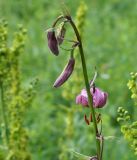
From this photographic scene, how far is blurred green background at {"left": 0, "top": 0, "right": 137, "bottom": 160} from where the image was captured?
4.12m

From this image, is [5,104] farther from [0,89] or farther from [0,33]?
[0,33]

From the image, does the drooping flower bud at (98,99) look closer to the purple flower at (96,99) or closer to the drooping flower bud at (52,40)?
the purple flower at (96,99)

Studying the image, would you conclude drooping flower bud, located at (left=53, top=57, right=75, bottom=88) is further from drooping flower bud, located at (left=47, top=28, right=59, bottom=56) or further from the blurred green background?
the blurred green background

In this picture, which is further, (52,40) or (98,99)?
(98,99)

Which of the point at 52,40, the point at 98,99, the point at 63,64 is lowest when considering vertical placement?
the point at 98,99

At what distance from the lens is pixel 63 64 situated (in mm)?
5484

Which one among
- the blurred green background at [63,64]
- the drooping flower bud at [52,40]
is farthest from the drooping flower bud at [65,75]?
the blurred green background at [63,64]

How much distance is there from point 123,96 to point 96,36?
1283 millimetres

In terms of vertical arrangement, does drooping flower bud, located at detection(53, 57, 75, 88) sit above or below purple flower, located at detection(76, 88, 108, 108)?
above

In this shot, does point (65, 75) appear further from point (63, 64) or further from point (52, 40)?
point (63, 64)

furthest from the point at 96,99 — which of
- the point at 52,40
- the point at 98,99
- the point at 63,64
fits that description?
the point at 63,64

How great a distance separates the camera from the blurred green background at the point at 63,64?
4117 millimetres

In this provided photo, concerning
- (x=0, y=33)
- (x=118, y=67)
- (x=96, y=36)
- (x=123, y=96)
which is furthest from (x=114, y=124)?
(x=0, y=33)

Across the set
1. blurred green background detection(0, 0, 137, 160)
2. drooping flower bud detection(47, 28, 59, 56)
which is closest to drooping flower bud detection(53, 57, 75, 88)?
drooping flower bud detection(47, 28, 59, 56)
